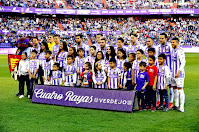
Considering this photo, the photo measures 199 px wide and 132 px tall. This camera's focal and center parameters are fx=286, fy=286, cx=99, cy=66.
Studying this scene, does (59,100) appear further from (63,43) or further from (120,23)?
(120,23)

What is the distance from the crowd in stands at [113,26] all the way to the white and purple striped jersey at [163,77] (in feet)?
117

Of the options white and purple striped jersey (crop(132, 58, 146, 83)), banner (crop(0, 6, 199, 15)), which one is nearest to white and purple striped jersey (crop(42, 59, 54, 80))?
white and purple striped jersey (crop(132, 58, 146, 83))

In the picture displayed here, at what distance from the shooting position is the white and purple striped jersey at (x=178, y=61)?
7798 millimetres

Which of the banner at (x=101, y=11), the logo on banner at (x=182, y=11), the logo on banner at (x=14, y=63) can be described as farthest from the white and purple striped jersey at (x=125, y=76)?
the logo on banner at (x=182, y=11)

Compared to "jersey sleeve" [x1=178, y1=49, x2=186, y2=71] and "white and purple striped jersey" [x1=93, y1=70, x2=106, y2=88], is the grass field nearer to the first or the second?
"white and purple striped jersey" [x1=93, y1=70, x2=106, y2=88]

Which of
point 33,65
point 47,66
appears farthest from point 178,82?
point 33,65

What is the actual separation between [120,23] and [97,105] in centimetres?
4335

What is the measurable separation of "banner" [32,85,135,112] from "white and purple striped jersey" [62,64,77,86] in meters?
0.62

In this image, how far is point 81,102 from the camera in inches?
316

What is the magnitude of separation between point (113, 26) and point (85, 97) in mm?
42124

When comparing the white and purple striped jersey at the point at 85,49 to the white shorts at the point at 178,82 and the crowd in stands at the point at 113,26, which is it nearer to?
the white shorts at the point at 178,82

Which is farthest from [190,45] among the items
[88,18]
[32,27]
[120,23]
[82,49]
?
[82,49]

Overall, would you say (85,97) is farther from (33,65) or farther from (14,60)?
(14,60)

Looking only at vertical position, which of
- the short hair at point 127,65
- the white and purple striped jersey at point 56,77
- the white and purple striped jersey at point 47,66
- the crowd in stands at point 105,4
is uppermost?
the crowd in stands at point 105,4
